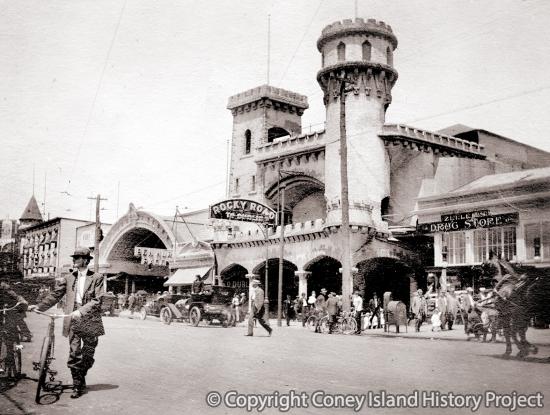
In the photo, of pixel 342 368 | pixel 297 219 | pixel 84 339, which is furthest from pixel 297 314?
pixel 84 339

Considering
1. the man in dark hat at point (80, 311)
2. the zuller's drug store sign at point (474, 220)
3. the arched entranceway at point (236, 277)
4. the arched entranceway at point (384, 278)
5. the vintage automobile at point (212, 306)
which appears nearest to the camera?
the man in dark hat at point (80, 311)

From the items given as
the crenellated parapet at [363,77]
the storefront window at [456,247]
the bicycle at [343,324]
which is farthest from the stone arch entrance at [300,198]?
the bicycle at [343,324]

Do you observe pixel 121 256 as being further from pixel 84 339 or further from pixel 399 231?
pixel 84 339

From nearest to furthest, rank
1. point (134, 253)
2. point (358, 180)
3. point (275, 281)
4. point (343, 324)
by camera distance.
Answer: point (343, 324)
point (358, 180)
point (275, 281)
point (134, 253)

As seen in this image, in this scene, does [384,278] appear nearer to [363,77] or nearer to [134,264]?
[363,77]

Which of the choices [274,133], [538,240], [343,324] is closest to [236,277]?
[274,133]

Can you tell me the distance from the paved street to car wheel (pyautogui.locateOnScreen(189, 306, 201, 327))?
10149 millimetres

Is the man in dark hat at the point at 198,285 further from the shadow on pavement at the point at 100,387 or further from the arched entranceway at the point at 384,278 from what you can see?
the shadow on pavement at the point at 100,387

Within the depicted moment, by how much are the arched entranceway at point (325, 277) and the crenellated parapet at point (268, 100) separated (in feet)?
51.7

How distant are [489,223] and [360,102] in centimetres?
1964

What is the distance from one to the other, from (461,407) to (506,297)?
5.25 m

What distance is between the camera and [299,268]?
35438 millimetres

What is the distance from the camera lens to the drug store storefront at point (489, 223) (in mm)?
15648

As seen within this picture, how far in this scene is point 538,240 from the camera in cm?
1560
